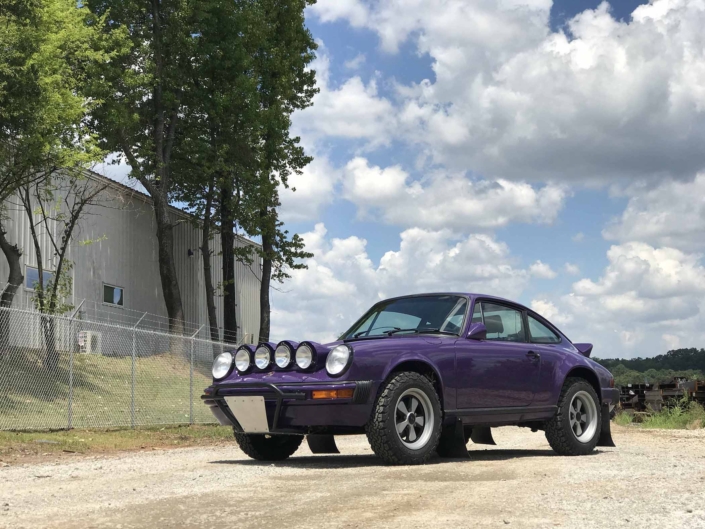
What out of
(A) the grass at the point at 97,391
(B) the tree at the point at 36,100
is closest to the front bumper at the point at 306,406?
(A) the grass at the point at 97,391

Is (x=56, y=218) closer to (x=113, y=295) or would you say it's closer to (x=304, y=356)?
(x=113, y=295)

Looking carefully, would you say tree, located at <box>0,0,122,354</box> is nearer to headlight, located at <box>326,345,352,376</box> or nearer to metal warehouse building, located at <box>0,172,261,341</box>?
metal warehouse building, located at <box>0,172,261,341</box>

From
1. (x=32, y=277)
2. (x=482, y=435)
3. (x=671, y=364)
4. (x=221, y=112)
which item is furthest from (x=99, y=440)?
(x=671, y=364)

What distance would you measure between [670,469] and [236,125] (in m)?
27.7

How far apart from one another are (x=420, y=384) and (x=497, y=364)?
1.18 metres

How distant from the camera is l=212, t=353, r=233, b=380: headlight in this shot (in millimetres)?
8998

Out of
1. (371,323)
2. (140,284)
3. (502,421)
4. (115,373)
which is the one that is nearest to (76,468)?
(371,323)

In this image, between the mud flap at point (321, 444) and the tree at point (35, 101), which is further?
the tree at point (35, 101)

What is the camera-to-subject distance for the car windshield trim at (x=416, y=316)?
30.0 feet

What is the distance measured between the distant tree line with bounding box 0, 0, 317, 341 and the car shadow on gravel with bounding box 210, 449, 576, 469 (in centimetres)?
1299

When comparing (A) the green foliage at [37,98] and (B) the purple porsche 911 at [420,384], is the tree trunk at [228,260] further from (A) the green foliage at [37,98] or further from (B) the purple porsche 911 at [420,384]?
(B) the purple porsche 911 at [420,384]

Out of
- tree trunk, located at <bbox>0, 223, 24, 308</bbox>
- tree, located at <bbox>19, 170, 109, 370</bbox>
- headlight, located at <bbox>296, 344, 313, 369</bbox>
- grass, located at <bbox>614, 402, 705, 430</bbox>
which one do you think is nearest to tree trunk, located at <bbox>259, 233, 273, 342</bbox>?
tree, located at <bbox>19, 170, 109, 370</bbox>

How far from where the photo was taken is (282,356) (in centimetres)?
850

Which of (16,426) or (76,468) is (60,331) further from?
(76,468)
